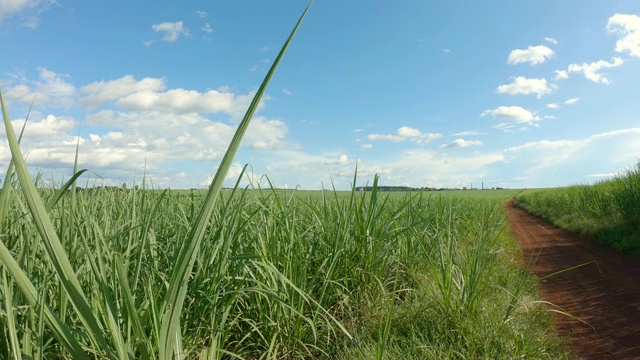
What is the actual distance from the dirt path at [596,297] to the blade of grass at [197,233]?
3.13 m

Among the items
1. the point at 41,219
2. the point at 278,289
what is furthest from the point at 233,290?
the point at 41,219

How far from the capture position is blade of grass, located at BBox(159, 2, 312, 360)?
3.65 ft

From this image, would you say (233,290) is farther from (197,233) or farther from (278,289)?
(197,233)

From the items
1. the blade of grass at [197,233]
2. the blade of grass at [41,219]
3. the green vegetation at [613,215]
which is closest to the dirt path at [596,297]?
the green vegetation at [613,215]

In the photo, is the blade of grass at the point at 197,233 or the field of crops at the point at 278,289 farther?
the field of crops at the point at 278,289

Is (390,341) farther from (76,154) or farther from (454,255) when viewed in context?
(76,154)

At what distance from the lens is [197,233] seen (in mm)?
1202

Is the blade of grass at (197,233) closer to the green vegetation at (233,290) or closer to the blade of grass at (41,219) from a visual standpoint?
the green vegetation at (233,290)

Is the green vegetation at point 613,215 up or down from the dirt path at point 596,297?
up

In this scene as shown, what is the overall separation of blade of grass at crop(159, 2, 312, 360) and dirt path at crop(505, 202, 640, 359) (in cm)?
313

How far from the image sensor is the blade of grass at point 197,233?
1111 mm

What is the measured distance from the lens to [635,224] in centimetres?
855

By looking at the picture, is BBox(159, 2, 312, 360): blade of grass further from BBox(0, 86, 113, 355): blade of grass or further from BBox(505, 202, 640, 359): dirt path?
BBox(505, 202, 640, 359): dirt path

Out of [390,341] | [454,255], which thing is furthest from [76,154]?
[454,255]
